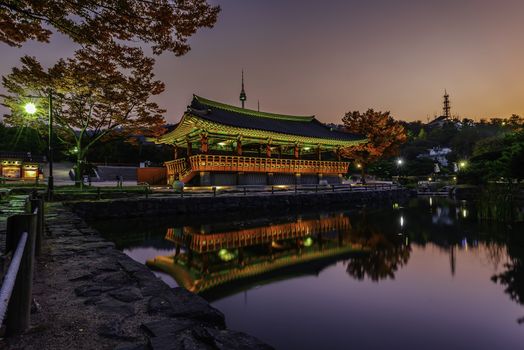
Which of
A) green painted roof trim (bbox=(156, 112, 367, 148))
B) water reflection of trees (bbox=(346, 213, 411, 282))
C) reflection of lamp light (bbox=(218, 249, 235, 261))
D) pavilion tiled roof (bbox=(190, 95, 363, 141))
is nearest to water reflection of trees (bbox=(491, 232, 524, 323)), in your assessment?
water reflection of trees (bbox=(346, 213, 411, 282))

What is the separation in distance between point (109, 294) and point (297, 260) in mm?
5804

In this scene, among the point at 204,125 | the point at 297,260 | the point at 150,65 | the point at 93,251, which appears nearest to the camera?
the point at 93,251

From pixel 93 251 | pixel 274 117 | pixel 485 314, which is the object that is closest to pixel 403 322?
pixel 485 314

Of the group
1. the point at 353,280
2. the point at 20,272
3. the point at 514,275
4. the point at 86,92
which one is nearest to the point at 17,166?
the point at 86,92

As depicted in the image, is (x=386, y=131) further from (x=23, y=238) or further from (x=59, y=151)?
(x=59, y=151)

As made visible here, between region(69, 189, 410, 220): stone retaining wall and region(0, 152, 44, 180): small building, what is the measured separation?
23329 mm

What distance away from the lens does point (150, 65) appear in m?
22.5

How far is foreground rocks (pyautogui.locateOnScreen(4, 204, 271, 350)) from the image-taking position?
2.86 metres

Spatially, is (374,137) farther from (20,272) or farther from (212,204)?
(20,272)

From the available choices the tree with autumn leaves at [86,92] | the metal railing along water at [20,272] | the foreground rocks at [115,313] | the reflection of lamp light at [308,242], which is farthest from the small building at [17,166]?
the metal railing along water at [20,272]

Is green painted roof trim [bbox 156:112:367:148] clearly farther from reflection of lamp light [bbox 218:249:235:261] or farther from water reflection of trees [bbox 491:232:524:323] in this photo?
water reflection of trees [bbox 491:232:524:323]

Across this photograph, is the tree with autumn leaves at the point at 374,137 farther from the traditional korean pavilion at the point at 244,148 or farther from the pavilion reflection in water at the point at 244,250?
the pavilion reflection in water at the point at 244,250

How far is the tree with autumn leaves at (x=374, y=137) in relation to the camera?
1519 inches

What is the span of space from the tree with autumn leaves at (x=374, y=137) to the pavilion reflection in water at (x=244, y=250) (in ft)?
84.4
